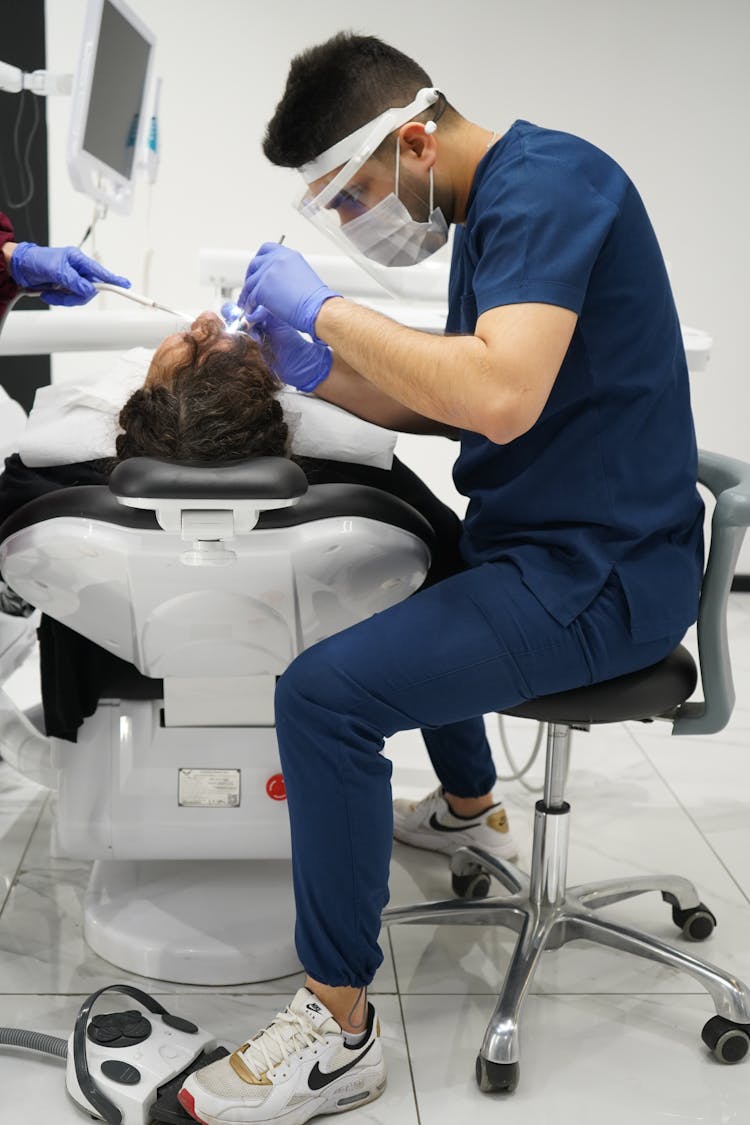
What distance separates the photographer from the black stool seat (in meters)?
1.47

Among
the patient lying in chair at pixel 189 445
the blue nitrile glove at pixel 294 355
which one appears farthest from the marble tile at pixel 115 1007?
the blue nitrile glove at pixel 294 355

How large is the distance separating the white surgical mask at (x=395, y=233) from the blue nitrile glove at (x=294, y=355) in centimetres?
15

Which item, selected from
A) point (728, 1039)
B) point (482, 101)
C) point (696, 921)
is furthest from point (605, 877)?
point (482, 101)

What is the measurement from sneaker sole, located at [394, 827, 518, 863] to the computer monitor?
150 cm

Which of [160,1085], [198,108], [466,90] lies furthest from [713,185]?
[160,1085]

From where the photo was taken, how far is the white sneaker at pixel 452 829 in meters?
2.12

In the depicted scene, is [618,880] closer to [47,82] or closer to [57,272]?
[57,272]

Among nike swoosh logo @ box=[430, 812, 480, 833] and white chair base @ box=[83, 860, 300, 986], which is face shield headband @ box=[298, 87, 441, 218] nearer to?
white chair base @ box=[83, 860, 300, 986]

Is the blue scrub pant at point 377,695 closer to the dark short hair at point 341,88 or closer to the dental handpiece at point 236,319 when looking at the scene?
the dental handpiece at point 236,319

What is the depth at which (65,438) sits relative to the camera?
1521 millimetres

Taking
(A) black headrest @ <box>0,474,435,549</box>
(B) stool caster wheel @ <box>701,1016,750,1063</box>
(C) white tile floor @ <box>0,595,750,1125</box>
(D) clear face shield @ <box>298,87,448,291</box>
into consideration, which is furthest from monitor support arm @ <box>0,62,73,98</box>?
(B) stool caster wheel @ <box>701,1016,750,1063</box>

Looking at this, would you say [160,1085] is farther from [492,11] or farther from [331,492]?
[492,11]

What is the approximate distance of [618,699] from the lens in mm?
1469

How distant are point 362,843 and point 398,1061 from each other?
0.37m
